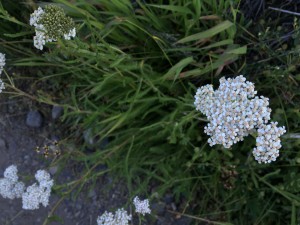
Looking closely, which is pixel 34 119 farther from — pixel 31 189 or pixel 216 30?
pixel 216 30

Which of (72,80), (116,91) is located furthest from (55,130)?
(116,91)

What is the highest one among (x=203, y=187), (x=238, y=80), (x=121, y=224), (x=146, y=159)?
(x=238, y=80)

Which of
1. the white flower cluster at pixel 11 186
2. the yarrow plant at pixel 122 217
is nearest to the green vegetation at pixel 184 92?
the yarrow plant at pixel 122 217

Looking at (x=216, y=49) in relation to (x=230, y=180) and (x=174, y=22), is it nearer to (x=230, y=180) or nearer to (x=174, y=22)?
(x=174, y=22)

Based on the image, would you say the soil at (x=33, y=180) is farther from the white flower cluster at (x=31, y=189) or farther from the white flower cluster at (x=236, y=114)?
the white flower cluster at (x=236, y=114)

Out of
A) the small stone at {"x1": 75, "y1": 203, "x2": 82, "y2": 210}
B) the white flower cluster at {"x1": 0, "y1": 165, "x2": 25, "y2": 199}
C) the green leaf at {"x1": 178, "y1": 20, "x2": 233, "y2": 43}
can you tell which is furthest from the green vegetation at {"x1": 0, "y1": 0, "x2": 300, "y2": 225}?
the small stone at {"x1": 75, "y1": 203, "x2": 82, "y2": 210}

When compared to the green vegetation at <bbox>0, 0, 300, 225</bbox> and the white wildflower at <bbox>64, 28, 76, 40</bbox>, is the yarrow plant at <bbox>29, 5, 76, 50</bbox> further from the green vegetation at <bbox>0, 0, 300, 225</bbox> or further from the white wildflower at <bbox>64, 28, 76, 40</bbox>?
the green vegetation at <bbox>0, 0, 300, 225</bbox>
